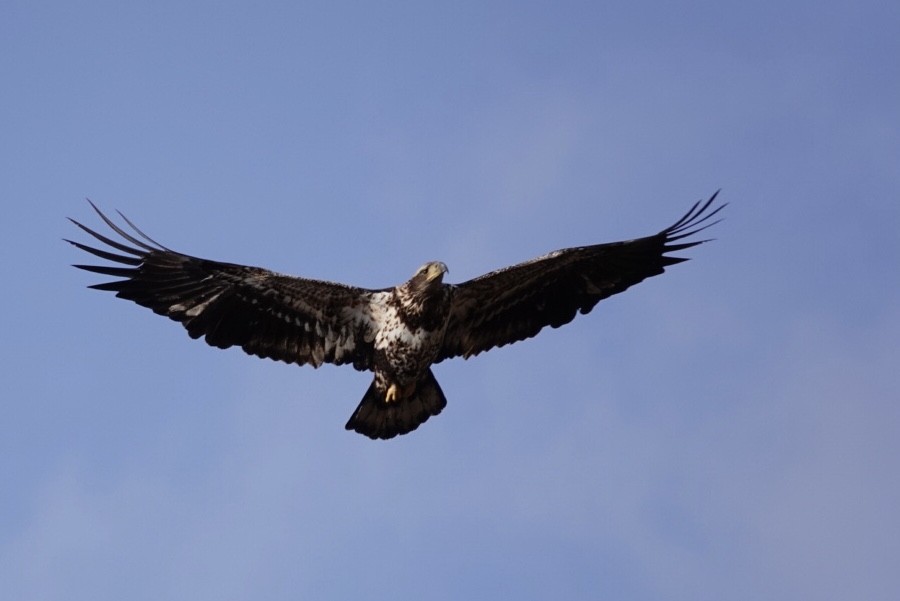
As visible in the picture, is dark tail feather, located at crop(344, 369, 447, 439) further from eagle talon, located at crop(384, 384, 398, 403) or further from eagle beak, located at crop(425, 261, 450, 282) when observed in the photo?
eagle beak, located at crop(425, 261, 450, 282)

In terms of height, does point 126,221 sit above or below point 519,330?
above

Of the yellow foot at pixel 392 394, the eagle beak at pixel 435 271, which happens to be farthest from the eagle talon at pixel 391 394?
the eagle beak at pixel 435 271

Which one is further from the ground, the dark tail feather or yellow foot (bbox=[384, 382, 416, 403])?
yellow foot (bbox=[384, 382, 416, 403])

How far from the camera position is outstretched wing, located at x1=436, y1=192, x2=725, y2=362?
1819 centimetres

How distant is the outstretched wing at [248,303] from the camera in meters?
17.6

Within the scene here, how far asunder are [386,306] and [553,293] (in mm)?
1600

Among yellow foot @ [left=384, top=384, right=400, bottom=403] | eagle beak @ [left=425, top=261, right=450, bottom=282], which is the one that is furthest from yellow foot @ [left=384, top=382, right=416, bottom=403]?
eagle beak @ [left=425, top=261, right=450, bottom=282]

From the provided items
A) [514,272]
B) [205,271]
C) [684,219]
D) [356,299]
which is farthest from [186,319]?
[684,219]

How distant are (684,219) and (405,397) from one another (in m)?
3.04

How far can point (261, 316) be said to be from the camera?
58.6ft

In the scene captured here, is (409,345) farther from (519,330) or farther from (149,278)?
(149,278)

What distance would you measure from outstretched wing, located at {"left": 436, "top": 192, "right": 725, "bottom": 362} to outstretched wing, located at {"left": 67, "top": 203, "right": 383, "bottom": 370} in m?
0.91

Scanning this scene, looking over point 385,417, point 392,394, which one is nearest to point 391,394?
point 392,394

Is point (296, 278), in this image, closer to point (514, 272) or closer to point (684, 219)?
point (514, 272)
